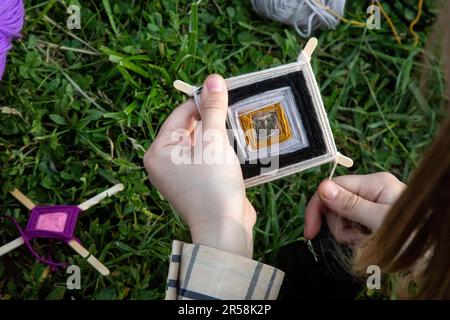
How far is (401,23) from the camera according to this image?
140 cm

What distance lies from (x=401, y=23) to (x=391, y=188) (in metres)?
0.54

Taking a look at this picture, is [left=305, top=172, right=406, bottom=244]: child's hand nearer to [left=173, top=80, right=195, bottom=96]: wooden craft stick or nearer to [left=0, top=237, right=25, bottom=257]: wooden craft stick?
[left=173, top=80, right=195, bottom=96]: wooden craft stick

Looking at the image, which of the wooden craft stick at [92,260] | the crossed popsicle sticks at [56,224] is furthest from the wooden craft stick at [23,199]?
the wooden craft stick at [92,260]

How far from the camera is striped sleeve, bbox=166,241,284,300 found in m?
0.85

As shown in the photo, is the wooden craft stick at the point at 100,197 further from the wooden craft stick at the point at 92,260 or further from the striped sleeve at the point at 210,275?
the striped sleeve at the point at 210,275

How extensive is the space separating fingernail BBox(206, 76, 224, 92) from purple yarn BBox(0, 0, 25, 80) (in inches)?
17.5

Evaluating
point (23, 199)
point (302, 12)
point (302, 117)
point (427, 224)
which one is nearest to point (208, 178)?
point (302, 117)

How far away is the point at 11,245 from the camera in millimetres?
1161

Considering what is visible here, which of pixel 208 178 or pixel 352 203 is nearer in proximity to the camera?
pixel 208 178

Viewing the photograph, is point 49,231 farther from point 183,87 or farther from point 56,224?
point 183,87

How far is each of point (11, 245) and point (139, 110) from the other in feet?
1.20

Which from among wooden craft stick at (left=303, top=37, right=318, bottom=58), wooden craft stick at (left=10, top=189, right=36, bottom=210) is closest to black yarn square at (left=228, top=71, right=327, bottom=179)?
wooden craft stick at (left=303, top=37, right=318, bottom=58)

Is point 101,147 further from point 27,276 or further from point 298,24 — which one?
point 298,24
